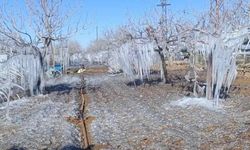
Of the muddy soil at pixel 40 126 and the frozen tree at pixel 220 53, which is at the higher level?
the frozen tree at pixel 220 53

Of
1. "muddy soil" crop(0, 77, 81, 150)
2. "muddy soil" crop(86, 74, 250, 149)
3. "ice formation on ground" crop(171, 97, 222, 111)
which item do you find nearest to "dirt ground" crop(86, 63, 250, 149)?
"muddy soil" crop(86, 74, 250, 149)

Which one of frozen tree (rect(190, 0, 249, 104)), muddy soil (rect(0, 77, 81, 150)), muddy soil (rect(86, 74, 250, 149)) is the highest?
frozen tree (rect(190, 0, 249, 104))

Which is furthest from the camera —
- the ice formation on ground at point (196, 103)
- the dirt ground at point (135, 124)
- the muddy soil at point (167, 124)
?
the ice formation on ground at point (196, 103)

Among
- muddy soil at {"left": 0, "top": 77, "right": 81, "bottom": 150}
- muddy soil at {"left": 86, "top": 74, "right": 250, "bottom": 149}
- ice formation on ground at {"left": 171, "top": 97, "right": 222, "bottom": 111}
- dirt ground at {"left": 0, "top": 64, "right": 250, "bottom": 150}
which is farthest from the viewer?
ice formation on ground at {"left": 171, "top": 97, "right": 222, "bottom": 111}

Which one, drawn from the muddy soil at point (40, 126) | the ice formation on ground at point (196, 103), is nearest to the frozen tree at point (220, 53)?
the ice formation on ground at point (196, 103)

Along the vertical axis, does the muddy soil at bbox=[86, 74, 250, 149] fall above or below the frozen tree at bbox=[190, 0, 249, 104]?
below

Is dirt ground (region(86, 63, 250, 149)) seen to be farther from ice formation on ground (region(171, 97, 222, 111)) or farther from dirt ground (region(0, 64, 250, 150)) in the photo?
ice formation on ground (region(171, 97, 222, 111))

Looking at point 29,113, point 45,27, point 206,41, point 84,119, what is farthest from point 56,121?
point 45,27

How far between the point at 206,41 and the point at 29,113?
6589mm

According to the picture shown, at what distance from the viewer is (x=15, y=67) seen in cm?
1950

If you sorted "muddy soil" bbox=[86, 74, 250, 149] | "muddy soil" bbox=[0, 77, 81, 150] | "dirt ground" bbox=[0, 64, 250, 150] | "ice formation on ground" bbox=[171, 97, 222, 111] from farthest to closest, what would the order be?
"ice formation on ground" bbox=[171, 97, 222, 111]
"muddy soil" bbox=[0, 77, 81, 150]
"dirt ground" bbox=[0, 64, 250, 150]
"muddy soil" bbox=[86, 74, 250, 149]

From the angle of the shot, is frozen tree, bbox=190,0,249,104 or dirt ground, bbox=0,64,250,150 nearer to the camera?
dirt ground, bbox=0,64,250,150

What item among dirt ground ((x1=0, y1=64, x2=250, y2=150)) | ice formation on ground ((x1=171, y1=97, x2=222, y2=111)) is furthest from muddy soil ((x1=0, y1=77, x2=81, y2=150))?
ice formation on ground ((x1=171, y1=97, x2=222, y2=111))

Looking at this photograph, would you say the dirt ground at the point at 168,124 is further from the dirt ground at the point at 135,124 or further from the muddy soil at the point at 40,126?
the muddy soil at the point at 40,126
